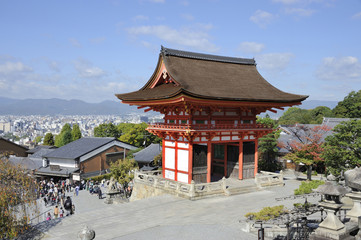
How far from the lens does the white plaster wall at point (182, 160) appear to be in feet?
77.4

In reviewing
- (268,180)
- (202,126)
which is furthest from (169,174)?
(268,180)

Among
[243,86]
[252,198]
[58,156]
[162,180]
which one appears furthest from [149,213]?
[58,156]

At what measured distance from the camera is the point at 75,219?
17953mm

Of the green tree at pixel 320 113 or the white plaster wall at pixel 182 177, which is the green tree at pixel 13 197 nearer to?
the white plaster wall at pixel 182 177

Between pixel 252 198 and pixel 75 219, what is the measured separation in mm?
11880

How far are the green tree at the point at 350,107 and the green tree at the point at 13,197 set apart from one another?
62.6m

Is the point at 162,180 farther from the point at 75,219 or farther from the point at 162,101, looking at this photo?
the point at 75,219

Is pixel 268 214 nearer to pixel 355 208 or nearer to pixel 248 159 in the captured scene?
pixel 355 208

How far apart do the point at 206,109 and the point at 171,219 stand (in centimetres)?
973

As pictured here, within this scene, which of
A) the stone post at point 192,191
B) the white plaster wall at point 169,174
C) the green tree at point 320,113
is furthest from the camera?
the green tree at point 320,113

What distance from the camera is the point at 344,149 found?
24.1 m

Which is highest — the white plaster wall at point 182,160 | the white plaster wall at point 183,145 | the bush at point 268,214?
the white plaster wall at point 183,145

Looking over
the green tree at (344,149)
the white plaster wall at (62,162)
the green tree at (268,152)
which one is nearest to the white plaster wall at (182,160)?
the green tree at (344,149)

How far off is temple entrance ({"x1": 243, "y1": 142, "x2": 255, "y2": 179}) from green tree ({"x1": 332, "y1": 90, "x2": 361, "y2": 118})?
4485cm
